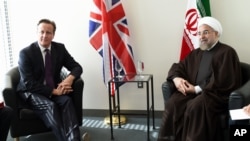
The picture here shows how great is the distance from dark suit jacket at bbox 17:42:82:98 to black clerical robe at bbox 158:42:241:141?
1.09 metres

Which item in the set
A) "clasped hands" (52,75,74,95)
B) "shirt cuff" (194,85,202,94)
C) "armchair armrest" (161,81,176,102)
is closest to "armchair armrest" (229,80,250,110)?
"shirt cuff" (194,85,202,94)

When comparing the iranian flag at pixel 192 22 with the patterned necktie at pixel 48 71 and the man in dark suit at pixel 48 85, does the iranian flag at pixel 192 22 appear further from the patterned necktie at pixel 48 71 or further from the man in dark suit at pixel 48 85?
the patterned necktie at pixel 48 71

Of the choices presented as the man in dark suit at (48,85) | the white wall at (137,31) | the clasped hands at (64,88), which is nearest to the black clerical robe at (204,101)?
the white wall at (137,31)

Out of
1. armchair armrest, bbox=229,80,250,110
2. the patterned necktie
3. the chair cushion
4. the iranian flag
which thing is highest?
the iranian flag

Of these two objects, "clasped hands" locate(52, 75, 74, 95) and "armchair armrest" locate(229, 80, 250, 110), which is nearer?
"armchair armrest" locate(229, 80, 250, 110)

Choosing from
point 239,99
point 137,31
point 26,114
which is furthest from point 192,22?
point 26,114

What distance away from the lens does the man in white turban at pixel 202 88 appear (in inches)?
99.3

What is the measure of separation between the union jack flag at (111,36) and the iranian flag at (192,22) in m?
0.64

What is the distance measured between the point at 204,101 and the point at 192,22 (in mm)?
1062

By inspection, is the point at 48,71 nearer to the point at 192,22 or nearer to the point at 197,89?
the point at 197,89

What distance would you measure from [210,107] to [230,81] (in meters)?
0.36

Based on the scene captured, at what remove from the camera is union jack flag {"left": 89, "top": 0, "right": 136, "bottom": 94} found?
3424 millimetres

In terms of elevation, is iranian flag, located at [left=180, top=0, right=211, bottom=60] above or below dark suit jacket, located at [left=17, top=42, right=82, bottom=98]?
above

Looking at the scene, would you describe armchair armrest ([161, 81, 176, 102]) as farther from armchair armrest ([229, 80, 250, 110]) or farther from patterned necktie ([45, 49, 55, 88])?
patterned necktie ([45, 49, 55, 88])
